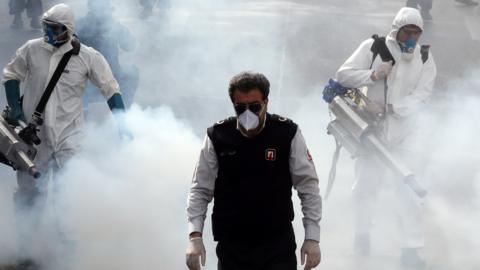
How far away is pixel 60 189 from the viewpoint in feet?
23.0

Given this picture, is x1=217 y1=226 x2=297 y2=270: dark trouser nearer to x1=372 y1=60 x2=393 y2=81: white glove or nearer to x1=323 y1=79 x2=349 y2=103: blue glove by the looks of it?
x1=372 y1=60 x2=393 y2=81: white glove

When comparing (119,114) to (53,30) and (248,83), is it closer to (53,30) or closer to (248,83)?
(53,30)

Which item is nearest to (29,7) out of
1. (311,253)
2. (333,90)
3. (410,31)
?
(333,90)

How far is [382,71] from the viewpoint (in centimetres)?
678

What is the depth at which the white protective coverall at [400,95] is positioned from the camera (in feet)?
22.5

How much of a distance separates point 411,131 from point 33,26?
1052cm

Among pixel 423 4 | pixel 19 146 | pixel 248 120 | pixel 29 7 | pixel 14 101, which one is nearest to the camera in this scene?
pixel 248 120

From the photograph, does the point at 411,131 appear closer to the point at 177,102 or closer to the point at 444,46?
the point at 177,102

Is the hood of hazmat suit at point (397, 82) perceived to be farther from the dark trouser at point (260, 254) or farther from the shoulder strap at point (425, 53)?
the dark trouser at point (260, 254)

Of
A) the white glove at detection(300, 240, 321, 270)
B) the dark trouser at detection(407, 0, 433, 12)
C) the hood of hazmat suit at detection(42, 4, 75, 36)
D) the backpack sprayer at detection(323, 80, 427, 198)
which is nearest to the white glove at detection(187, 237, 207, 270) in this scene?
the white glove at detection(300, 240, 321, 270)

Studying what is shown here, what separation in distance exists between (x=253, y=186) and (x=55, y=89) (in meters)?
2.52

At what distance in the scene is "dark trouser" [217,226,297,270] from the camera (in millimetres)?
4652

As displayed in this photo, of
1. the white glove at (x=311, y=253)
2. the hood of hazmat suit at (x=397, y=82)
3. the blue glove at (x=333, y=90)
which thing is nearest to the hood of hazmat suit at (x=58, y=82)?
the blue glove at (x=333, y=90)

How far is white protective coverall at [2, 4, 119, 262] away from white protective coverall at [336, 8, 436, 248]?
65.2 inches
